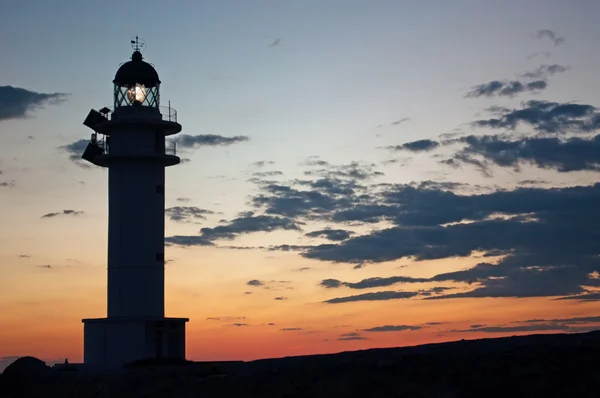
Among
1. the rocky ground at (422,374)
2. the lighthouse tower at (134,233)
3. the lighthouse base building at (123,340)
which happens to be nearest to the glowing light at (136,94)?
the lighthouse tower at (134,233)

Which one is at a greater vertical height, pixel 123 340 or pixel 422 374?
pixel 123 340

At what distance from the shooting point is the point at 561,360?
7.75 m

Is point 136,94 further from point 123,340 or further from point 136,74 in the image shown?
point 123,340

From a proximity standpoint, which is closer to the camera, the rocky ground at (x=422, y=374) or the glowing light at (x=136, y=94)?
the rocky ground at (x=422, y=374)

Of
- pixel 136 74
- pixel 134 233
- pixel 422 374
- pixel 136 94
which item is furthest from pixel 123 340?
pixel 422 374

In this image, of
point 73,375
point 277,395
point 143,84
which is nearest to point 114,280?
point 143,84

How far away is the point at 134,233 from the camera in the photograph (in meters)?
35.0

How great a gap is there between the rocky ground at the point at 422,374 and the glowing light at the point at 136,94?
28.4 metres

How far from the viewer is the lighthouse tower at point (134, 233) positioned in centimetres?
3403

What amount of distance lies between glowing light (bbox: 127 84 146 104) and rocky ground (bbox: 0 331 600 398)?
2840 cm

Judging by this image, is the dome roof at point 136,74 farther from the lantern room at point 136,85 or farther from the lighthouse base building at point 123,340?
the lighthouse base building at point 123,340

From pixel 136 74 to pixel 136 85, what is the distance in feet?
1.54

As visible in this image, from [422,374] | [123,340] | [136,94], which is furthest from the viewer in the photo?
[136,94]

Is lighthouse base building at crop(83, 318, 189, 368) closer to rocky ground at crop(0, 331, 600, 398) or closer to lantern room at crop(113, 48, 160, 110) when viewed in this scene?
lantern room at crop(113, 48, 160, 110)
